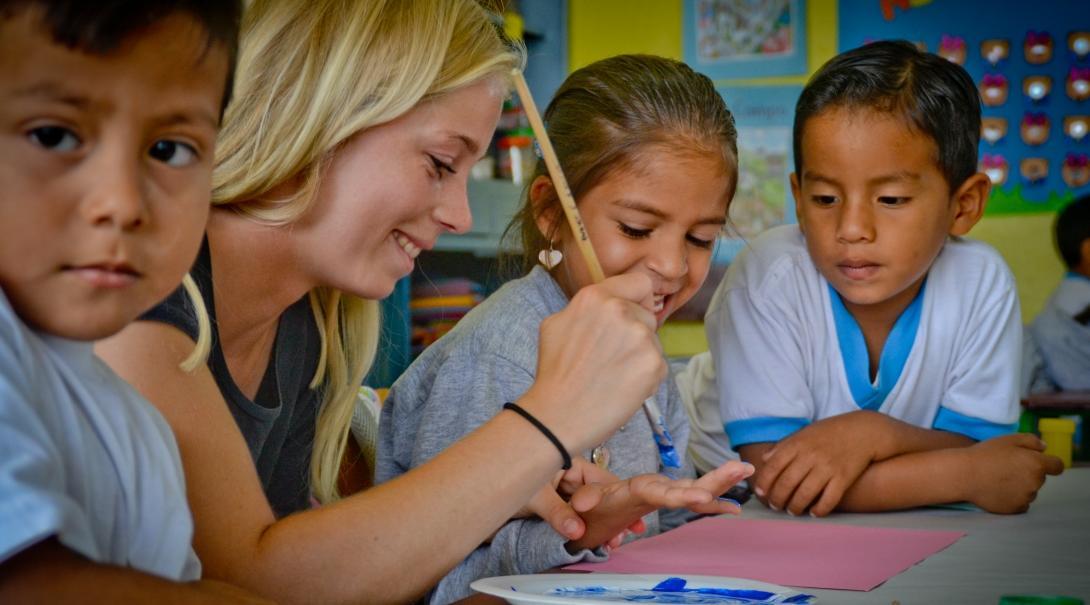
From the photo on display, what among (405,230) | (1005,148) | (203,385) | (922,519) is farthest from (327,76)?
(1005,148)

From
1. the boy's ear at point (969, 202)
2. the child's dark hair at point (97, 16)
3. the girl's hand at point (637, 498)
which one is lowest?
the girl's hand at point (637, 498)

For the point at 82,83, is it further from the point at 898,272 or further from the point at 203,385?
the point at 898,272

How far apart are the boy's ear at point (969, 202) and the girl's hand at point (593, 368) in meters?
0.84

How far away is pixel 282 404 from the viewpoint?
1088 millimetres

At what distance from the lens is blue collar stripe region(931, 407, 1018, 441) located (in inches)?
58.0

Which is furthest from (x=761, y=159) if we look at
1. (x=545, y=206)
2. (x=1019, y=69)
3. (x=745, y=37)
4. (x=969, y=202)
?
(x=545, y=206)

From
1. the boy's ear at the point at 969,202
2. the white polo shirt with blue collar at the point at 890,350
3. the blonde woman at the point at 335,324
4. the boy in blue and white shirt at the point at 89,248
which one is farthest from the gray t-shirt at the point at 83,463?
the boy's ear at the point at 969,202

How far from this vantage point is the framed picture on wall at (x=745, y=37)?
4.10 meters

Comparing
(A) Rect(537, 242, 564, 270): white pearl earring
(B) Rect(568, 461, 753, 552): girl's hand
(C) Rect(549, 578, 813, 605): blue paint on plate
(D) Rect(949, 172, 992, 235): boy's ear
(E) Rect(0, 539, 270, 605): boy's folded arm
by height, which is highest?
(D) Rect(949, 172, 992, 235): boy's ear

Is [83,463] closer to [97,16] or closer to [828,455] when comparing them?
[97,16]

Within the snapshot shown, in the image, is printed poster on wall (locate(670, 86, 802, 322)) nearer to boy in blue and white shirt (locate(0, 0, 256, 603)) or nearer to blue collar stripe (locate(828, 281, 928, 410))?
blue collar stripe (locate(828, 281, 928, 410))

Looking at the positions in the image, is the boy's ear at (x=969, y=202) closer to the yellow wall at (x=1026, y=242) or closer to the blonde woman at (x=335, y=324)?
the blonde woman at (x=335, y=324)

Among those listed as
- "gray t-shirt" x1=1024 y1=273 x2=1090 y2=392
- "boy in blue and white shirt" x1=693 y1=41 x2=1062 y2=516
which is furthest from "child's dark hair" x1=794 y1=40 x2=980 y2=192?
"gray t-shirt" x1=1024 y1=273 x2=1090 y2=392

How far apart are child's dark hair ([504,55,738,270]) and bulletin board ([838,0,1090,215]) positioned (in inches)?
115
